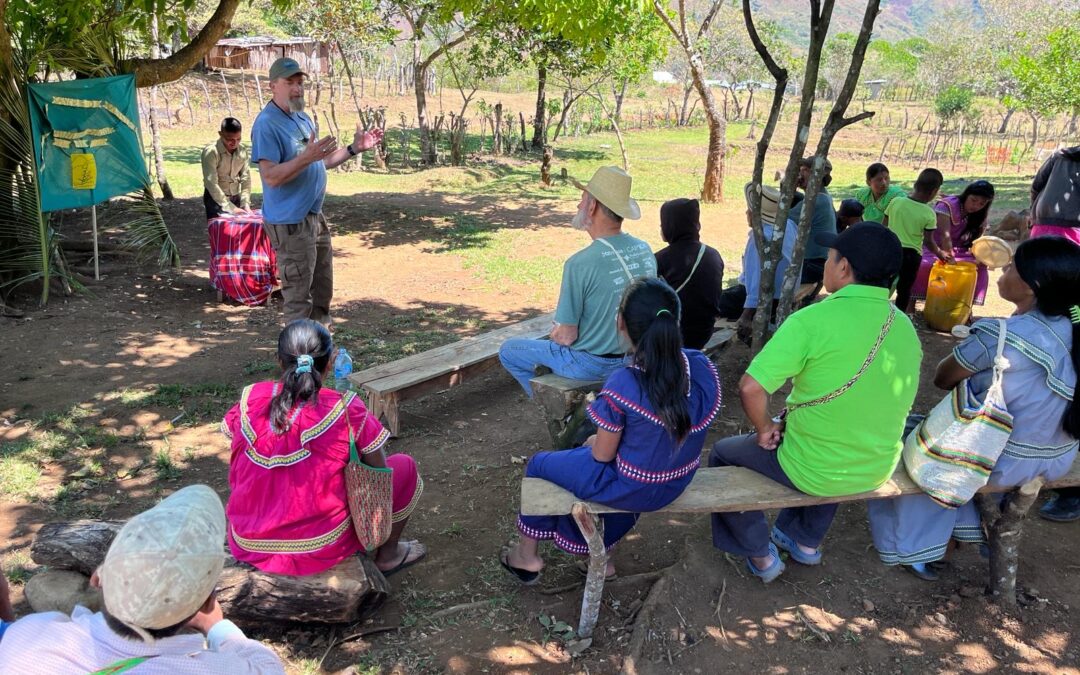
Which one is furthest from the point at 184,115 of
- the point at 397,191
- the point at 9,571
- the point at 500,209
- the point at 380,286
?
the point at 9,571

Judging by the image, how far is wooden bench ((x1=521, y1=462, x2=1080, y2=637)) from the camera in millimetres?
2865

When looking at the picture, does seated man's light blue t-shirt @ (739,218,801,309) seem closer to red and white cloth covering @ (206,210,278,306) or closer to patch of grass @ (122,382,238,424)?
patch of grass @ (122,382,238,424)

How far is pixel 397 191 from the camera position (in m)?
14.2

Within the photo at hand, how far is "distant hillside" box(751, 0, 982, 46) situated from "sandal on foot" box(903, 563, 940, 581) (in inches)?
5414

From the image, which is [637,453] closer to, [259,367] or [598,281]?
[598,281]

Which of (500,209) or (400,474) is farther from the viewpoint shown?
(500,209)

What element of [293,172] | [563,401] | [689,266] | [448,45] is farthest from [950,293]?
[448,45]

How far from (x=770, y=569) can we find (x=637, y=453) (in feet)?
3.26

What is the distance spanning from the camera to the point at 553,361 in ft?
13.5

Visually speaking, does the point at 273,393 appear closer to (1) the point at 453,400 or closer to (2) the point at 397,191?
(1) the point at 453,400

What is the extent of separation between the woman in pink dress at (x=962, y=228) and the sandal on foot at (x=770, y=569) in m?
4.12

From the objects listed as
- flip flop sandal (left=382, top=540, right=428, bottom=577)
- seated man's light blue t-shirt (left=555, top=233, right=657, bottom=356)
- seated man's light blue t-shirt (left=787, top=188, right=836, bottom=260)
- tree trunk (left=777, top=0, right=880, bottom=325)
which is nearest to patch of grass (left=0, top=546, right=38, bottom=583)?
flip flop sandal (left=382, top=540, right=428, bottom=577)

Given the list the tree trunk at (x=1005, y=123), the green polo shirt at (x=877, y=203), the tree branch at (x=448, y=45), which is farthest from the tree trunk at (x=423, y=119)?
the tree trunk at (x=1005, y=123)

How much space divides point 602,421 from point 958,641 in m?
1.69
